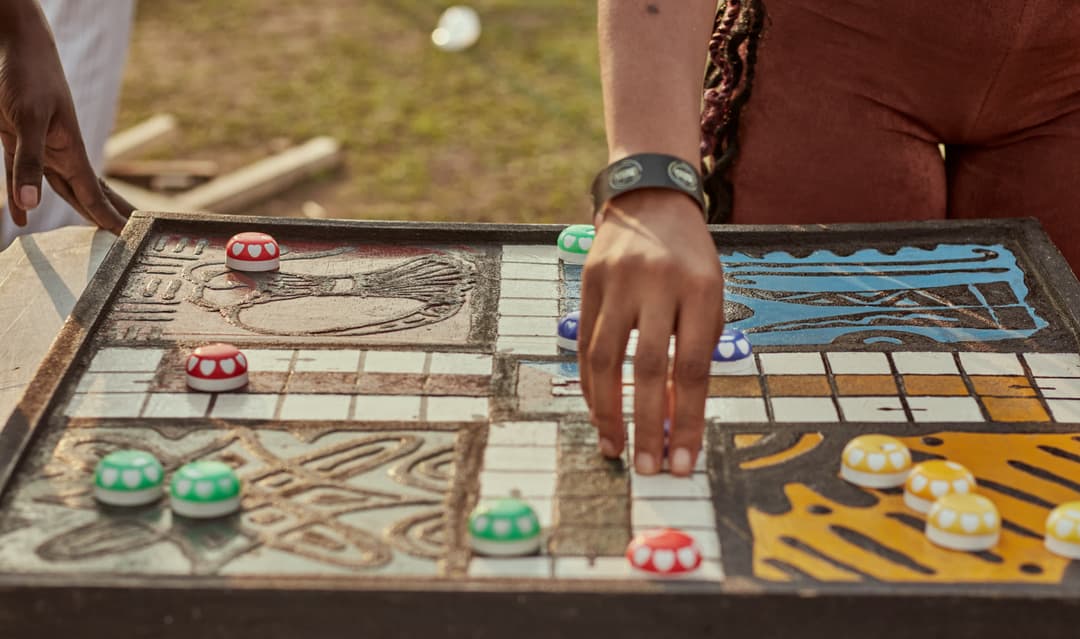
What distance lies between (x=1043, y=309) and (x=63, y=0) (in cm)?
202

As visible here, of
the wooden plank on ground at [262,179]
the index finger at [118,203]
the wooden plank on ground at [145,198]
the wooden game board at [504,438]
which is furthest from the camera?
the wooden plank on ground at [262,179]

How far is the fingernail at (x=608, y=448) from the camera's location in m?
1.16

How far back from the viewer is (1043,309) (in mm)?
1487

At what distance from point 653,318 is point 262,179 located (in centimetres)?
318

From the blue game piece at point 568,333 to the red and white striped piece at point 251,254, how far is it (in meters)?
0.38

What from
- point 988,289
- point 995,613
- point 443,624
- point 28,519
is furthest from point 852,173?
point 28,519

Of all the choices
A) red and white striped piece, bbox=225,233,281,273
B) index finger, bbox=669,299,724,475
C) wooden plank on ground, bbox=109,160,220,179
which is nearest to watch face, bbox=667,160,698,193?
index finger, bbox=669,299,724,475

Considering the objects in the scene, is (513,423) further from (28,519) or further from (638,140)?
(28,519)

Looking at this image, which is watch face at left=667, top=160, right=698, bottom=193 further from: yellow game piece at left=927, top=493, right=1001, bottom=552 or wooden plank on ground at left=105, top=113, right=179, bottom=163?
wooden plank on ground at left=105, top=113, right=179, bottom=163

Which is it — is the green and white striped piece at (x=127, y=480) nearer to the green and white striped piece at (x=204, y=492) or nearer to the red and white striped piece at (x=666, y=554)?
the green and white striped piece at (x=204, y=492)

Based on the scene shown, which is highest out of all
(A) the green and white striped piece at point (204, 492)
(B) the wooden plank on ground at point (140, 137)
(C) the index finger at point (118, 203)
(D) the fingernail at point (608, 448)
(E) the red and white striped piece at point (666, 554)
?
(B) the wooden plank on ground at point (140, 137)

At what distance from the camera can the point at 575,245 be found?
5.26 ft

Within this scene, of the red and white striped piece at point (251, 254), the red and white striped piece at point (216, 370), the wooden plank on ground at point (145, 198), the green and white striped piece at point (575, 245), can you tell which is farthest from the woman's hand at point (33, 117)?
the wooden plank on ground at point (145, 198)

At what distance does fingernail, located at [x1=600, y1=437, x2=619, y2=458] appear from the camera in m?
1.16
